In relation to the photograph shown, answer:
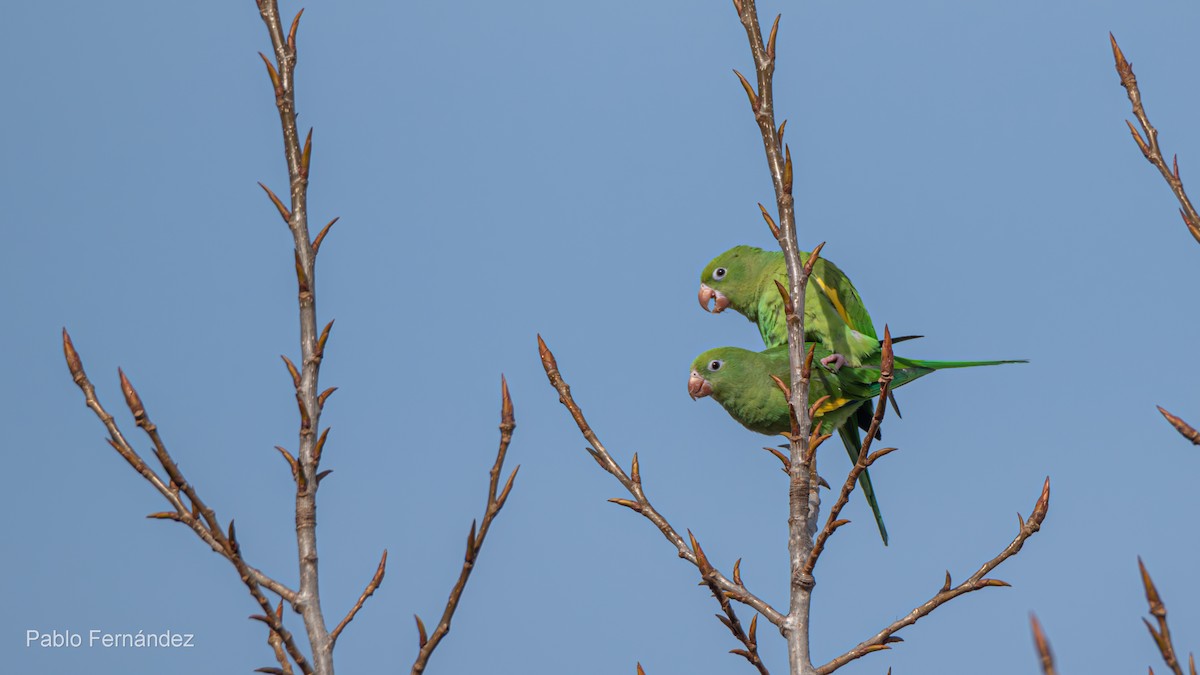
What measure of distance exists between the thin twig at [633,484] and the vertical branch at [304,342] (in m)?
0.98

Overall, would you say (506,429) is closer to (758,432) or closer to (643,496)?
(643,496)

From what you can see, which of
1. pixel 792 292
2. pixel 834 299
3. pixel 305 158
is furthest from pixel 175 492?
pixel 834 299

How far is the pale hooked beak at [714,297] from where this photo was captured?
28.5ft

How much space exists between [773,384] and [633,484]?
3570mm

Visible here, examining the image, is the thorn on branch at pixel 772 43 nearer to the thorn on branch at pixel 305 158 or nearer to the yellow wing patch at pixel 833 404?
the thorn on branch at pixel 305 158

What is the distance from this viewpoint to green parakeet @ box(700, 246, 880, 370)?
25.0 feet

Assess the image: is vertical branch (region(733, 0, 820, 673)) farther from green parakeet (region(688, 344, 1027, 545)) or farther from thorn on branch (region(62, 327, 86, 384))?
green parakeet (region(688, 344, 1027, 545))

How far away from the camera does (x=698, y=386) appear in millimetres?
7316

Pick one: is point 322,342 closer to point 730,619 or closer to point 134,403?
point 134,403

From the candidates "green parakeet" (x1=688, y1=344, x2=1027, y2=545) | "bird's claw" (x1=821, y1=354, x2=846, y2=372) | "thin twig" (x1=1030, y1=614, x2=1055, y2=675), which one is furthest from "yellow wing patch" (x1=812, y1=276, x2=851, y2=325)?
"thin twig" (x1=1030, y1=614, x2=1055, y2=675)

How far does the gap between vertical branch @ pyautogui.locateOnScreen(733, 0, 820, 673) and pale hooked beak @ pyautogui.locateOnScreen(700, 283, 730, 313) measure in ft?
16.8

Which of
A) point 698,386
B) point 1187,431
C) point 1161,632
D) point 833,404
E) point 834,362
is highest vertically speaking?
point 698,386

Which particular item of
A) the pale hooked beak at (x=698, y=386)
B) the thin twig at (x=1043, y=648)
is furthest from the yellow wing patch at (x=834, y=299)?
the thin twig at (x=1043, y=648)

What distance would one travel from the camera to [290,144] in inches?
122
